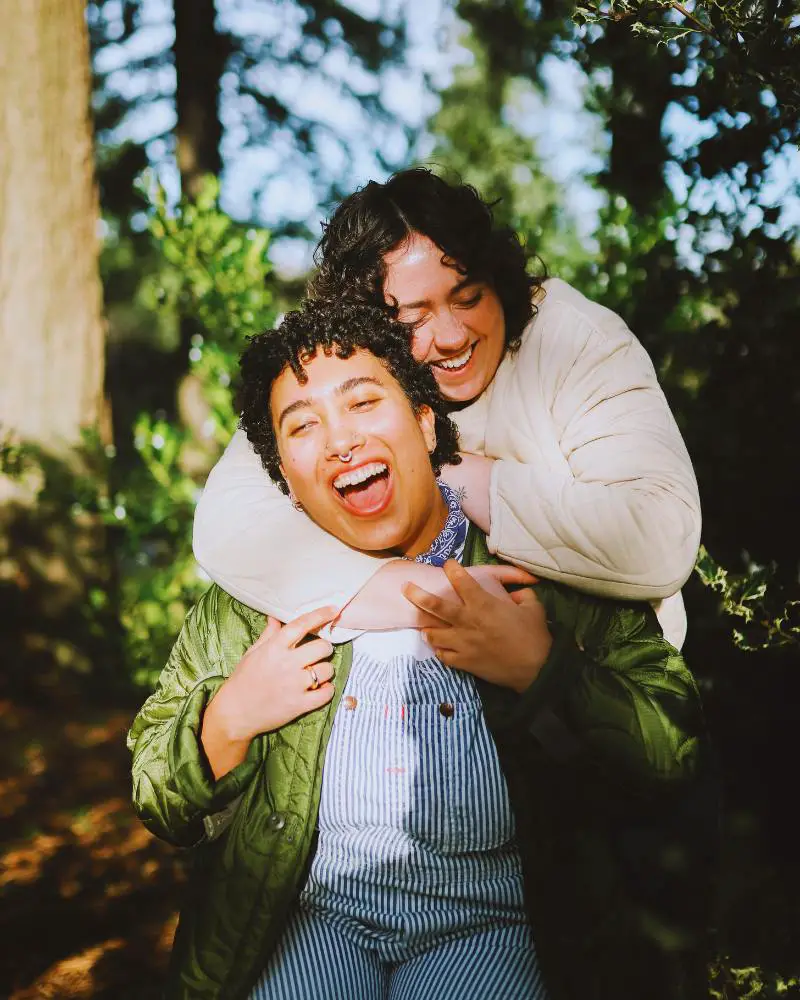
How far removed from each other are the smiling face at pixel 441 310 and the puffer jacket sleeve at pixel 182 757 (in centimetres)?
94

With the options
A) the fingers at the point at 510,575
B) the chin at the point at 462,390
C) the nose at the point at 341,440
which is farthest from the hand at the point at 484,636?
the chin at the point at 462,390

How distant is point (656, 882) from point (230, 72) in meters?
7.95

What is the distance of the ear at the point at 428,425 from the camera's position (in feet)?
7.38

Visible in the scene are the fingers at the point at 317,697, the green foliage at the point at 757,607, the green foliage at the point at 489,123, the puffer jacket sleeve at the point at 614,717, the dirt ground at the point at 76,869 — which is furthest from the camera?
the green foliage at the point at 489,123

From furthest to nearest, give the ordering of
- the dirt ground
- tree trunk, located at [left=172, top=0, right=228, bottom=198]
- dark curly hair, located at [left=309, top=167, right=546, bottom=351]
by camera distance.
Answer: tree trunk, located at [left=172, top=0, right=228, bottom=198], the dirt ground, dark curly hair, located at [left=309, top=167, right=546, bottom=351]

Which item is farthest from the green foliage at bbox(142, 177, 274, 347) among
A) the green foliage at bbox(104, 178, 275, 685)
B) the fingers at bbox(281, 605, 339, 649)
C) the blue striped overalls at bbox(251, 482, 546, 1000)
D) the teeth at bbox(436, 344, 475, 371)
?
the blue striped overalls at bbox(251, 482, 546, 1000)

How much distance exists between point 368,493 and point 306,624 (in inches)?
13.3

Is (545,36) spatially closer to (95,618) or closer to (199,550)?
(199,550)

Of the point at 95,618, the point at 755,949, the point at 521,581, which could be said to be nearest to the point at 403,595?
the point at 521,581

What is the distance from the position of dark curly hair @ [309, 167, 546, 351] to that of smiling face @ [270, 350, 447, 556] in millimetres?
278

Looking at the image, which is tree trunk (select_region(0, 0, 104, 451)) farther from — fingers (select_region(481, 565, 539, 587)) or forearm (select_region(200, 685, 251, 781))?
fingers (select_region(481, 565, 539, 587))

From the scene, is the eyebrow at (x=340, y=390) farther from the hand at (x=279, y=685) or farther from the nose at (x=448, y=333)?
the hand at (x=279, y=685)

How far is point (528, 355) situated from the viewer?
7.84 ft

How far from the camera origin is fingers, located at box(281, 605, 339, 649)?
6.68 ft
